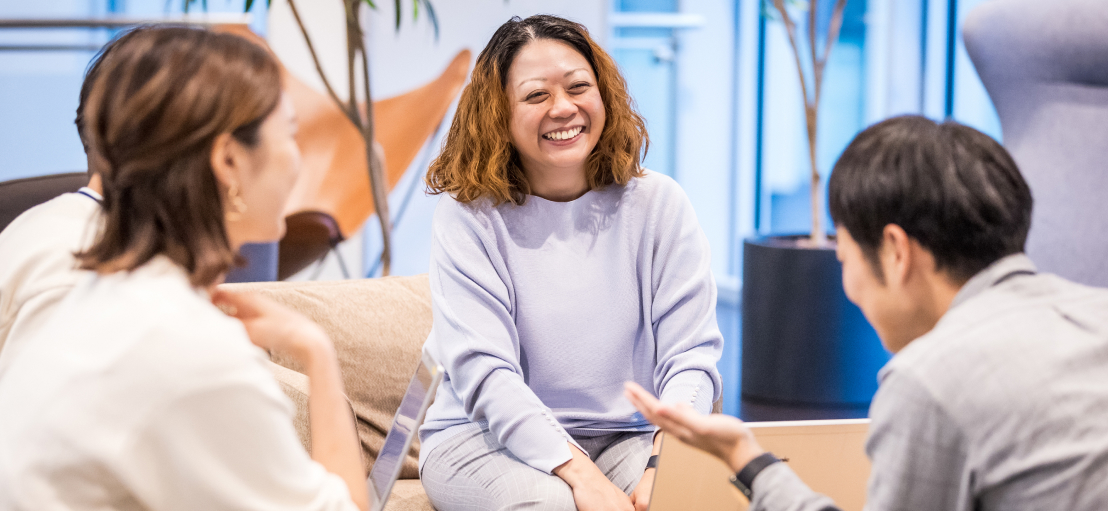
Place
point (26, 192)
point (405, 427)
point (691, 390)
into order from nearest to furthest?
point (405, 427) → point (691, 390) → point (26, 192)

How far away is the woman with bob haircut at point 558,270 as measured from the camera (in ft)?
5.40

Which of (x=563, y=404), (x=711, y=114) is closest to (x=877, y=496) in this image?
(x=563, y=404)

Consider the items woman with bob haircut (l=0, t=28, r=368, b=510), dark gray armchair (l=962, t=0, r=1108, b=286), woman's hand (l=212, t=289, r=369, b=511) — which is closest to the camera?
woman with bob haircut (l=0, t=28, r=368, b=510)

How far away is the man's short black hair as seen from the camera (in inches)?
35.9

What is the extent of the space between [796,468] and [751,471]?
250mm

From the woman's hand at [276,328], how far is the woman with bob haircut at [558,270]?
58 cm

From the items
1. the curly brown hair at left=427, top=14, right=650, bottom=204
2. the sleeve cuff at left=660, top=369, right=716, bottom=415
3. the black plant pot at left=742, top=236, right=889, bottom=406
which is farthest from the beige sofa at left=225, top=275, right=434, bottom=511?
the black plant pot at left=742, top=236, right=889, bottom=406

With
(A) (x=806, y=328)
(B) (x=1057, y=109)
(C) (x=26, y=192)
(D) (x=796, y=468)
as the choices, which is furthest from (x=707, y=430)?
(B) (x=1057, y=109)

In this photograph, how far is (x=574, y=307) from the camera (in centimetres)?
171

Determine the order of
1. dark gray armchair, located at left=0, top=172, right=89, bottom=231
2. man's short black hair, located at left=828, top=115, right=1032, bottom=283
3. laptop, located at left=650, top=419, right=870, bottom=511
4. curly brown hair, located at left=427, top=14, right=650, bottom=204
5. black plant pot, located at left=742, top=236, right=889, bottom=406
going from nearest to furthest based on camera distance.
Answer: man's short black hair, located at left=828, top=115, right=1032, bottom=283 → laptop, located at left=650, top=419, right=870, bottom=511 → curly brown hair, located at left=427, top=14, right=650, bottom=204 → dark gray armchair, located at left=0, top=172, right=89, bottom=231 → black plant pot, located at left=742, top=236, right=889, bottom=406

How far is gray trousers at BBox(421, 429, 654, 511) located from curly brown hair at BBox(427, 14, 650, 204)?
0.48 meters

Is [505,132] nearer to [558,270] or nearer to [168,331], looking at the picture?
[558,270]

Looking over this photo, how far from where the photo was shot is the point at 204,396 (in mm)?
778

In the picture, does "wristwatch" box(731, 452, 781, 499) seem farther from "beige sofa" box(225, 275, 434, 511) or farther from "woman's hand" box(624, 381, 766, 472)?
"beige sofa" box(225, 275, 434, 511)
